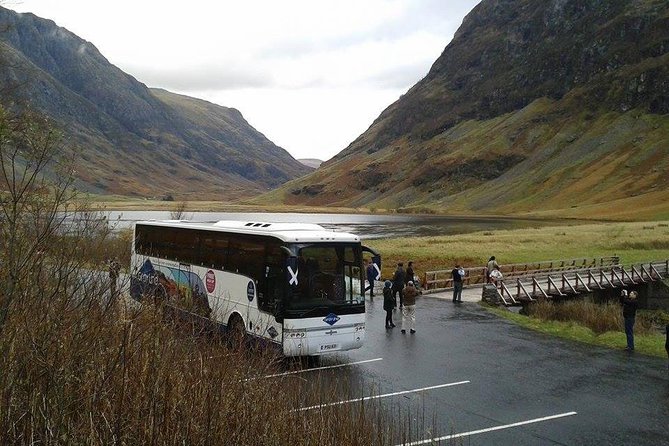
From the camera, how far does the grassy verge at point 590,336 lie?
720 inches

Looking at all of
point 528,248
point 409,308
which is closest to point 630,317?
point 409,308

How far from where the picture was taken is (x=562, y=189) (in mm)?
152375

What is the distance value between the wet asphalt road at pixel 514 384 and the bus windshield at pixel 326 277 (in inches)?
75.6

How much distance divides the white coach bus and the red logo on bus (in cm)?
3

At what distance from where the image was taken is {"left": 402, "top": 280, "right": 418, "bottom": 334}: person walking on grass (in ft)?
62.0

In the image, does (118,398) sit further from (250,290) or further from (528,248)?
(528,248)

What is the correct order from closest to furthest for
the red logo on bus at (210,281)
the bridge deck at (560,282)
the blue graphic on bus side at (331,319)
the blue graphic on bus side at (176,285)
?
the blue graphic on bus side at (331,319) < the blue graphic on bus side at (176,285) < the red logo on bus at (210,281) < the bridge deck at (560,282)

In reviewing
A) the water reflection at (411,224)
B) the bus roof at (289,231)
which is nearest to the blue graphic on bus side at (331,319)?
the bus roof at (289,231)

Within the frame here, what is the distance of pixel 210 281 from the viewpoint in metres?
17.2

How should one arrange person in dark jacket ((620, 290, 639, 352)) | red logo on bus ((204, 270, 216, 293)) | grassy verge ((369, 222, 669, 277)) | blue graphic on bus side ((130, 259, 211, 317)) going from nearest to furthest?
blue graphic on bus side ((130, 259, 211, 317)) → red logo on bus ((204, 270, 216, 293)) → person in dark jacket ((620, 290, 639, 352)) → grassy verge ((369, 222, 669, 277))

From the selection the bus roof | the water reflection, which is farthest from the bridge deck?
the water reflection

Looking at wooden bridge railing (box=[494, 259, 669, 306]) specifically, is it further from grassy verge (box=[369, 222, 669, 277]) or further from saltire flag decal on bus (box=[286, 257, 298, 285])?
saltire flag decal on bus (box=[286, 257, 298, 285])

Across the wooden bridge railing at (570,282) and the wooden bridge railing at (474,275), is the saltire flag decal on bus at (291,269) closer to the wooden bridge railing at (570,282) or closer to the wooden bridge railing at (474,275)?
the wooden bridge railing at (570,282)

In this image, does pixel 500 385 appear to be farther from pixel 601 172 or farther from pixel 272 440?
pixel 601 172
